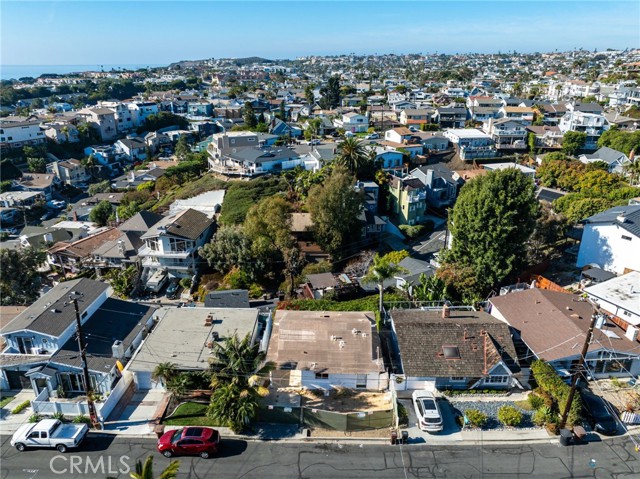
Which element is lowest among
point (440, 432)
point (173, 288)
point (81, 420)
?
point (173, 288)

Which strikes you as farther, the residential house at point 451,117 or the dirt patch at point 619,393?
the residential house at point 451,117

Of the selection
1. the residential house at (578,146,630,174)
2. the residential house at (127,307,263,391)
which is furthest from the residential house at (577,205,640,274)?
the residential house at (578,146,630,174)

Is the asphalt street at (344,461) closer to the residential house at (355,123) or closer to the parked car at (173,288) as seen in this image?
the parked car at (173,288)

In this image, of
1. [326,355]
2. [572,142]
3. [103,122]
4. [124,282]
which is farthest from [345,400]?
[103,122]

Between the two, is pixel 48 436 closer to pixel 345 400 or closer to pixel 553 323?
pixel 345 400

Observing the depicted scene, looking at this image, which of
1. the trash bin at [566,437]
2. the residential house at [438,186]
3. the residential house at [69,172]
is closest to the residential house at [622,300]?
the trash bin at [566,437]

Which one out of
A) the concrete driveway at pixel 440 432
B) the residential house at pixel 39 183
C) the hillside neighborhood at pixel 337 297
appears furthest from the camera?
the residential house at pixel 39 183

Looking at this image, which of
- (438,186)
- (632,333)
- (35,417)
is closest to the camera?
(35,417)
